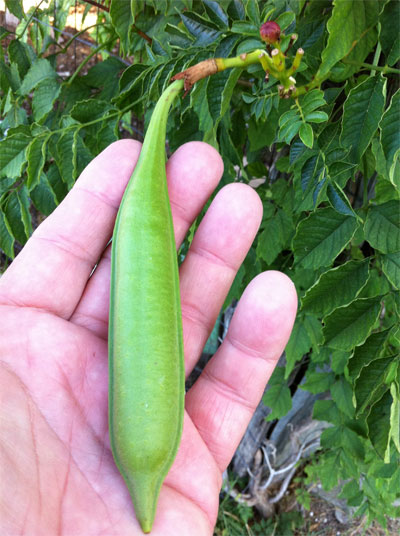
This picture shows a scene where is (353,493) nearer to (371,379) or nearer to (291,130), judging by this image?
(371,379)

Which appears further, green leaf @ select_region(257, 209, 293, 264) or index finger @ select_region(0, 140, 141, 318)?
green leaf @ select_region(257, 209, 293, 264)

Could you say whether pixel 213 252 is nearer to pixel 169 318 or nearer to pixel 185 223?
pixel 185 223

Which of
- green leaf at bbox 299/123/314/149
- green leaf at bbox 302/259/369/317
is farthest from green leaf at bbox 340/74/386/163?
green leaf at bbox 302/259/369/317

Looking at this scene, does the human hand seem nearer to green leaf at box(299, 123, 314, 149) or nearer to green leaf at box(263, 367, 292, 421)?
green leaf at box(299, 123, 314, 149)

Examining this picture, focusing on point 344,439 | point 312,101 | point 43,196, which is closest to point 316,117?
point 312,101

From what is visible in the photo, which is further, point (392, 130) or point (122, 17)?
point (122, 17)
